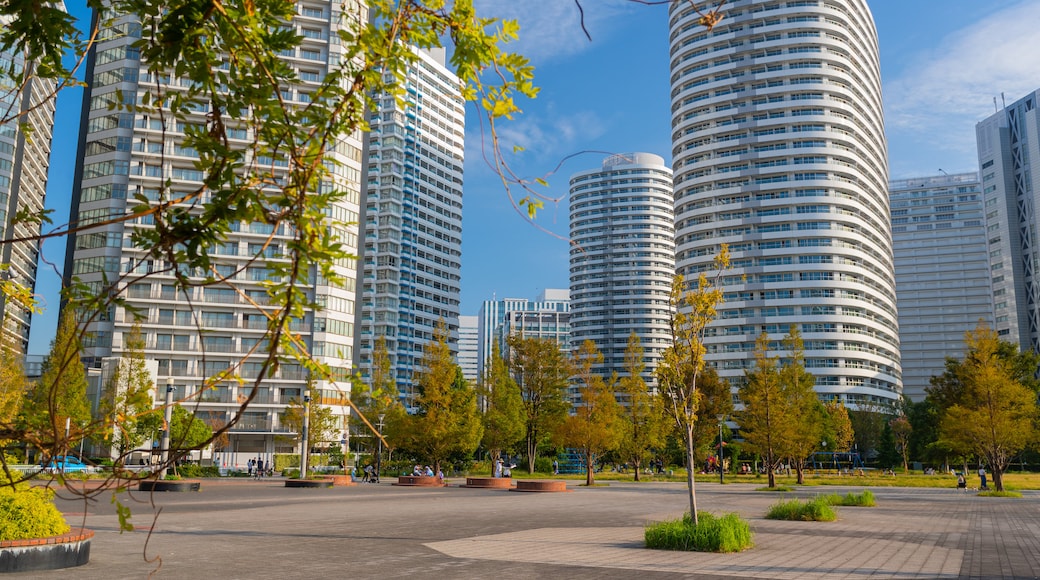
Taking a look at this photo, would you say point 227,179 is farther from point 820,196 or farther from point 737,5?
point 737,5

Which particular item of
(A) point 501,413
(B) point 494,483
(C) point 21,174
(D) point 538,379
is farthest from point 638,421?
(C) point 21,174

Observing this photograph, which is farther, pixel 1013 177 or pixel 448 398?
pixel 1013 177

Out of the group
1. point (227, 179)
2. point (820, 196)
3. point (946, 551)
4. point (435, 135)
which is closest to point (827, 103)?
point (820, 196)

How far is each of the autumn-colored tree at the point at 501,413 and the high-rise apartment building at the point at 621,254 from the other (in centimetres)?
12337

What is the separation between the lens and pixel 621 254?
187m

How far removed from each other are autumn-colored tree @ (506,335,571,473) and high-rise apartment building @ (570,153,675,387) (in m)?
120

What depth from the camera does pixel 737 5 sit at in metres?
109

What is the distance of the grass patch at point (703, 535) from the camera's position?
1229 centimetres

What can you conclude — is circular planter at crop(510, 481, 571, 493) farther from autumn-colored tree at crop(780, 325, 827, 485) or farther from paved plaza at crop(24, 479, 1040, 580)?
autumn-colored tree at crop(780, 325, 827, 485)

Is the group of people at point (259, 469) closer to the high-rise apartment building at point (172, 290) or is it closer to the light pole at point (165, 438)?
the high-rise apartment building at point (172, 290)

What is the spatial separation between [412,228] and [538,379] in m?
67.6

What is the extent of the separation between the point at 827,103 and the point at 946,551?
330 feet

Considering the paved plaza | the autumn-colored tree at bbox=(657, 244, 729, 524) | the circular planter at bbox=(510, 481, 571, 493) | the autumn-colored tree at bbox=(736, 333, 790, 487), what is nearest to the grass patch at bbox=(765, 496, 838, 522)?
the paved plaza

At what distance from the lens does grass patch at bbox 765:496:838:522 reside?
18.5 meters
